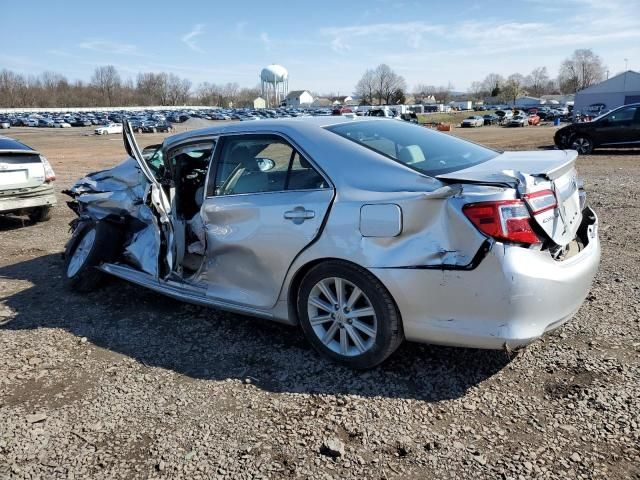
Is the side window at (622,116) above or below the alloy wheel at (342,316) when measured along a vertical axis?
above

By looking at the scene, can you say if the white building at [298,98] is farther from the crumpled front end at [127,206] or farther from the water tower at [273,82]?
the crumpled front end at [127,206]

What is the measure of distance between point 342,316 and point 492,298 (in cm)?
95

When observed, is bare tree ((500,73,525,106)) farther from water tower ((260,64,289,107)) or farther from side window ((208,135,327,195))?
side window ((208,135,327,195))

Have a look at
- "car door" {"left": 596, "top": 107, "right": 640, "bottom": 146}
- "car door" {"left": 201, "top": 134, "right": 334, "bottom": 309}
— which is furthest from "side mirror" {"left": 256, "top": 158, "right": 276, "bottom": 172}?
"car door" {"left": 596, "top": 107, "right": 640, "bottom": 146}

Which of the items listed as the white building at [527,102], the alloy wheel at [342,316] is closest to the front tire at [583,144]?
the alloy wheel at [342,316]

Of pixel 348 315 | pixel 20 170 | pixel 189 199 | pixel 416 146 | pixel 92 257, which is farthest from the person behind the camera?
pixel 20 170

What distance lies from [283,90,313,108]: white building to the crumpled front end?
155014 millimetres

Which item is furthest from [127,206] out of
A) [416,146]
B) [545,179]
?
[545,179]

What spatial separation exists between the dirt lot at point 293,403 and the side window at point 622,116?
13109mm

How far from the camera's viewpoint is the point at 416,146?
3635 millimetres

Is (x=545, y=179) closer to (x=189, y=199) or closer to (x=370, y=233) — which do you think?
(x=370, y=233)

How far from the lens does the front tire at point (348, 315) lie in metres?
3.11

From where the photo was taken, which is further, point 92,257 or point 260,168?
point 92,257

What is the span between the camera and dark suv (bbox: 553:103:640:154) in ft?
50.5
